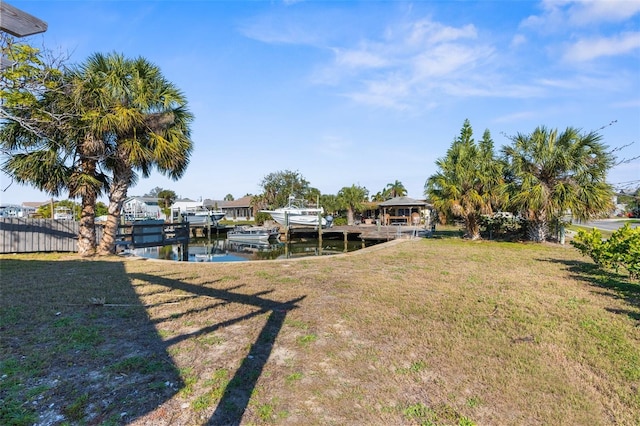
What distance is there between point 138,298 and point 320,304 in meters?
2.98

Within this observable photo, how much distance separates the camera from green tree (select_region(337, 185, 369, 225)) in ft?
117

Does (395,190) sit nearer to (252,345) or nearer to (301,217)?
(301,217)

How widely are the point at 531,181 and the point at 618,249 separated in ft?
24.7

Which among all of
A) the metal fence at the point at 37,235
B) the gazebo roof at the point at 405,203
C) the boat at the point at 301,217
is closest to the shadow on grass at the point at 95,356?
the metal fence at the point at 37,235

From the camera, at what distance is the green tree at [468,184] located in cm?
1534

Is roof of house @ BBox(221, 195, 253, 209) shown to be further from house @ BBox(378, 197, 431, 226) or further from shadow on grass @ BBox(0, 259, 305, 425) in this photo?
shadow on grass @ BBox(0, 259, 305, 425)

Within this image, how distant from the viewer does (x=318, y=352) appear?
344cm

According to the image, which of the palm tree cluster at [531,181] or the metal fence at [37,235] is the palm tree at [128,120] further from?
the palm tree cluster at [531,181]

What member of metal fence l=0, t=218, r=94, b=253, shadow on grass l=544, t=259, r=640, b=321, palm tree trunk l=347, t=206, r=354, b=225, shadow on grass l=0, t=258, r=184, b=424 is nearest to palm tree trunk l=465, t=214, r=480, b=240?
shadow on grass l=544, t=259, r=640, b=321

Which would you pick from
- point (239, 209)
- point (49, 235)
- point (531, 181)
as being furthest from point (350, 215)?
point (49, 235)

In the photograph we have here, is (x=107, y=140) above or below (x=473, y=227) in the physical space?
above

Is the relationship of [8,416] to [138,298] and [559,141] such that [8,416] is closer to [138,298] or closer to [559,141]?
[138,298]

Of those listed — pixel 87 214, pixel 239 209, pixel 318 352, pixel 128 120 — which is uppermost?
pixel 128 120

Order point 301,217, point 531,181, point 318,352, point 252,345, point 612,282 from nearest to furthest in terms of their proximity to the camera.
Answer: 1. point 318,352
2. point 252,345
3. point 612,282
4. point 531,181
5. point 301,217
